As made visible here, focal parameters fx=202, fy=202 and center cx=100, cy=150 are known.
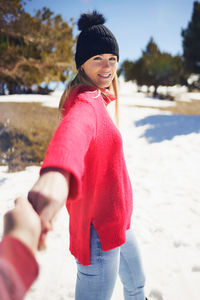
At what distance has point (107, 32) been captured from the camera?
149cm

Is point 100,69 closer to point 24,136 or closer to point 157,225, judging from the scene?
point 157,225

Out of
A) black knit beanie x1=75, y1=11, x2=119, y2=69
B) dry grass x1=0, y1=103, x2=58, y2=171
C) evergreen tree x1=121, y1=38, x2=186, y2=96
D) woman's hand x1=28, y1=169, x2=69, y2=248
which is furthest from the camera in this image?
evergreen tree x1=121, y1=38, x2=186, y2=96

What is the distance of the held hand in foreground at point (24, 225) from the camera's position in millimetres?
444

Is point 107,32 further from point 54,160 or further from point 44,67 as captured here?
point 44,67

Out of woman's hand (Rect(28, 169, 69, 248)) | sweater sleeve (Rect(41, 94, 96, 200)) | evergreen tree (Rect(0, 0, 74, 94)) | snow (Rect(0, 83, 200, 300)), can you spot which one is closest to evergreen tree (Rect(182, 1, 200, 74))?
evergreen tree (Rect(0, 0, 74, 94))

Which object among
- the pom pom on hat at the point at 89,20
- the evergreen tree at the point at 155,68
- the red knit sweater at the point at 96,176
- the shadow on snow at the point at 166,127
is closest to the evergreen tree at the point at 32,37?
the shadow on snow at the point at 166,127

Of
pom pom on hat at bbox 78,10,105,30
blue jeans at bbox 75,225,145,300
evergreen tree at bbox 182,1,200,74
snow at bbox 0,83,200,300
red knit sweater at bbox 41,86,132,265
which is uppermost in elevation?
evergreen tree at bbox 182,1,200,74

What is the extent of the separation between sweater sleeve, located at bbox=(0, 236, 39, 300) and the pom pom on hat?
1.48m

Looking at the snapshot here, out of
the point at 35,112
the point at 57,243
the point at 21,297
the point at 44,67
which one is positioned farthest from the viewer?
the point at 35,112

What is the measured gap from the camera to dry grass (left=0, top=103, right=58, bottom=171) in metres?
5.90

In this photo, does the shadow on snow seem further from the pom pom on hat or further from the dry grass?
the pom pom on hat

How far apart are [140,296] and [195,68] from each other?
75.3 ft

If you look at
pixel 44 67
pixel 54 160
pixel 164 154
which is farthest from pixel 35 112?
pixel 54 160

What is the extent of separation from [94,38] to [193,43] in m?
22.4
